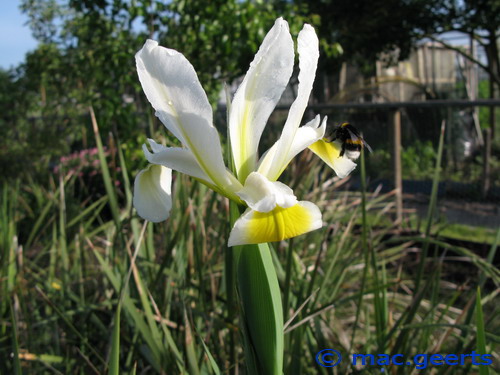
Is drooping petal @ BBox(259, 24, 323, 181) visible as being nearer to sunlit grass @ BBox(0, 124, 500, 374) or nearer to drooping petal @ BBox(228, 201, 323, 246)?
drooping petal @ BBox(228, 201, 323, 246)

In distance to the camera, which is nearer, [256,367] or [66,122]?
[256,367]

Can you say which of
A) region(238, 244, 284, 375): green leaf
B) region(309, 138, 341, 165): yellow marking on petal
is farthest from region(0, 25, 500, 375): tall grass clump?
region(309, 138, 341, 165): yellow marking on petal

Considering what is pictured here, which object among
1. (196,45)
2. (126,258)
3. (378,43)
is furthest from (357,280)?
(378,43)

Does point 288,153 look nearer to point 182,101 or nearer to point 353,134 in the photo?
point 182,101

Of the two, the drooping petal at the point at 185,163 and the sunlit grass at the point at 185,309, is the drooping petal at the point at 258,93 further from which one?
the sunlit grass at the point at 185,309

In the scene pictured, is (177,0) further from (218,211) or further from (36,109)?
(36,109)

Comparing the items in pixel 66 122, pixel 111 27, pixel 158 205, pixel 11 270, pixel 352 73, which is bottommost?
pixel 11 270
